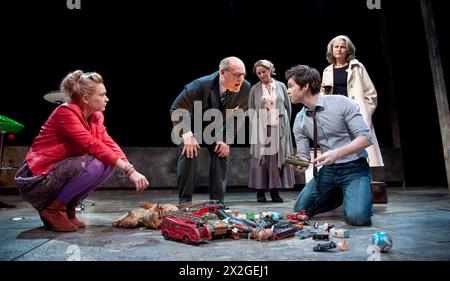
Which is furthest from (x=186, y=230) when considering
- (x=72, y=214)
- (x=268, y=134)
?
(x=268, y=134)

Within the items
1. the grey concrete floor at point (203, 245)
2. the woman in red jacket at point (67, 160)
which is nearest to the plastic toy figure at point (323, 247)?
the grey concrete floor at point (203, 245)

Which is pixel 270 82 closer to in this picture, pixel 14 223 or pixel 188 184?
pixel 188 184

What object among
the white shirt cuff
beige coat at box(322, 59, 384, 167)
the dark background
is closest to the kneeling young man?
the white shirt cuff

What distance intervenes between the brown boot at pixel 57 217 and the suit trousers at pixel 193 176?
3.66ft

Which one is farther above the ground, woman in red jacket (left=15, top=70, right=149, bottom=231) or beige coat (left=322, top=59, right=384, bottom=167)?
beige coat (left=322, top=59, right=384, bottom=167)

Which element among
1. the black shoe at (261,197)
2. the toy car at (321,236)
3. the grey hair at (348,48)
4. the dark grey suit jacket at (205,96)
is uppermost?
the grey hair at (348,48)

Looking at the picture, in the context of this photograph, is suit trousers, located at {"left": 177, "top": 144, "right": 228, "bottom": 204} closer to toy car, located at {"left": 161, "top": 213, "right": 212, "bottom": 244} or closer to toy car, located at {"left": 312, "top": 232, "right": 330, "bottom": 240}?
toy car, located at {"left": 161, "top": 213, "right": 212, "bottom": 244}

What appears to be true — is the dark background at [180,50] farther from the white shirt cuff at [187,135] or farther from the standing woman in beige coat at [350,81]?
the white shirt cuff at [187,135]

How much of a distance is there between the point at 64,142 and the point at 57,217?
46cm

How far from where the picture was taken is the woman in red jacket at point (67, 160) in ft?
7.43

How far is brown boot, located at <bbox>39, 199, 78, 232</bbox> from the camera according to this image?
7.57 ft

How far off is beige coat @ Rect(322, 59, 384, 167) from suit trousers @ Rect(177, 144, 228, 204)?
4.44 feet

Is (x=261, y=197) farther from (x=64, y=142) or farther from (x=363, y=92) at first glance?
(x=64, y=142)

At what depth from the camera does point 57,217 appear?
2320mm
